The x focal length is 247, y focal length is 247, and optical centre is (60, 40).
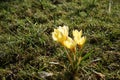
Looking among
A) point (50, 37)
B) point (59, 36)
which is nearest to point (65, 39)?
point (59, 36)

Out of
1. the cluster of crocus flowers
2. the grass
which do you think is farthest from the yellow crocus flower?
the grass

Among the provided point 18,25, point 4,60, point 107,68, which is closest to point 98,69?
point 107,68

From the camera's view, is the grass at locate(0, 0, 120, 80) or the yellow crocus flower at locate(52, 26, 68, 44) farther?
the grass at locate(0, 0, 120, 80)

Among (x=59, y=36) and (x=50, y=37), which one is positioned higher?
(x=59, y=36)

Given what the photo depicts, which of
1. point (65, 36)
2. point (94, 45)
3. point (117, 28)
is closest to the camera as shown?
point (65, 36)

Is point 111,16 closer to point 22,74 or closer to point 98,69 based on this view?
point 98,69

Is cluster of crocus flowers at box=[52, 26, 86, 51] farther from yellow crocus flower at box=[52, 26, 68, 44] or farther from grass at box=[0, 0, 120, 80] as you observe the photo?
grass at box=[0, 0, 120, 80]

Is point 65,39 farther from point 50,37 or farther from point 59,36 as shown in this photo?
point 50,37

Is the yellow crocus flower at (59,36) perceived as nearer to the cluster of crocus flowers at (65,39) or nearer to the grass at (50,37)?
the cluster of crocus flowers at (65,39)
